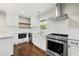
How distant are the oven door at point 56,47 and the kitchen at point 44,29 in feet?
0.16

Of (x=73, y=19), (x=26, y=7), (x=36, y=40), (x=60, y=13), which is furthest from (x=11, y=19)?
(x=73, y=19)

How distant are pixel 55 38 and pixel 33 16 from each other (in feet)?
1.48

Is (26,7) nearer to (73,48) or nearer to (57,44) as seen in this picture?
(57,44)

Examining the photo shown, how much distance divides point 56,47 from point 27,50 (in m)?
0.43

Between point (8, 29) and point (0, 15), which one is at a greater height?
point (0, 15)

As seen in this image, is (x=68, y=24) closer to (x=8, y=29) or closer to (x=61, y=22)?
(x=61, y=22)

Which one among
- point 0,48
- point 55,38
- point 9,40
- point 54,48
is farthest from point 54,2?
point 0,48

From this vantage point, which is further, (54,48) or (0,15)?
(54,48)

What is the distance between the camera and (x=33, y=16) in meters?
1.27

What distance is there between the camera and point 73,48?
1206mm

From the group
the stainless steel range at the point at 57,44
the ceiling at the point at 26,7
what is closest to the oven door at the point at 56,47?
the stainless steel range at the point at 57,44

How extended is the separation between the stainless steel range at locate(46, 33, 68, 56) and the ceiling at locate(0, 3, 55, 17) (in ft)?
1.31

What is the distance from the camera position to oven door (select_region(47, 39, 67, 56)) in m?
1.24

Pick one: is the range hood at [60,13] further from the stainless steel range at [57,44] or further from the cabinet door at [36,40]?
the cabinet door at [36,40]
